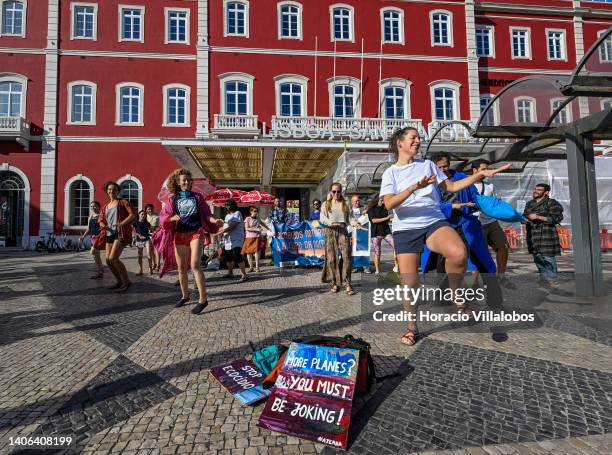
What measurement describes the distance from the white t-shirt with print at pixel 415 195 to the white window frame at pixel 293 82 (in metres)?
18.5

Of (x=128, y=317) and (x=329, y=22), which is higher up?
(x=329, y=22)

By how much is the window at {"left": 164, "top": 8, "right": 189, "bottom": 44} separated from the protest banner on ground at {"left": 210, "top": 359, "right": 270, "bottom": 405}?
71.6ft

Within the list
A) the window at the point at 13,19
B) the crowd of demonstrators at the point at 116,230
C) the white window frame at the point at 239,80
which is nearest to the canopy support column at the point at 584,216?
the crowd of demonstrators at the point at 116,230

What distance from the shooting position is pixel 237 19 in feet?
67.2

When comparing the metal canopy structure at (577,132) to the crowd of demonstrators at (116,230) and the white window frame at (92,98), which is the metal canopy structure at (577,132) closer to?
the crowd of demonstrators at (116,230)

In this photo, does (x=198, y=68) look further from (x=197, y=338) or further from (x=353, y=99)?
(x=197, y=338)

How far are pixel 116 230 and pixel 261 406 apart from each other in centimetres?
514

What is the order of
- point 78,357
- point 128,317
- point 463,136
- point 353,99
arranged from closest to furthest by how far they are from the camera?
point 78,357
point 128,317
point 463,136
point 353,99

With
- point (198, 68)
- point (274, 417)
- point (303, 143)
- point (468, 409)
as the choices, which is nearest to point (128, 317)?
point (274, 417)

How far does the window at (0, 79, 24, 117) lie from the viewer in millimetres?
18688

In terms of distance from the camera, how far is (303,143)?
14.1 meters

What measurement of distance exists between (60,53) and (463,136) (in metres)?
21.5

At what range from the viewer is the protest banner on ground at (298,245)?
9.67 meters

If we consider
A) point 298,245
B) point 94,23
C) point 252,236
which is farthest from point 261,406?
point 94,23
